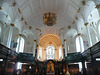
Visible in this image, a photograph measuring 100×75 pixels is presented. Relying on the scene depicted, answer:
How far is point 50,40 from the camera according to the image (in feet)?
96.9

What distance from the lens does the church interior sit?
1714 centimetres

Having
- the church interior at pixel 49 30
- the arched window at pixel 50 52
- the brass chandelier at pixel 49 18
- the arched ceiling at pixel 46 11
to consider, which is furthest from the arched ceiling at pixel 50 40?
the brass chandelier at pixel 49 18

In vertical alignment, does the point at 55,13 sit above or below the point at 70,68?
above

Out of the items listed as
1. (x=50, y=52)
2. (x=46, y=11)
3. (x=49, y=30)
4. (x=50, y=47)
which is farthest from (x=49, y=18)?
(x=50, y=52)

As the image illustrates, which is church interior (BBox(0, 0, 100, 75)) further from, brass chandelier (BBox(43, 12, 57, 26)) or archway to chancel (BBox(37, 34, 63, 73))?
archway to chancel (BBox(37, 34, 63, 73))

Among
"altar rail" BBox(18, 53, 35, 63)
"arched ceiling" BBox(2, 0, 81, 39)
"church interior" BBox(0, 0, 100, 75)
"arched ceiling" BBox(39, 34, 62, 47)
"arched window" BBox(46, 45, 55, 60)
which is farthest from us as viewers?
"arched window" BBox(46, 45, 55, 60)

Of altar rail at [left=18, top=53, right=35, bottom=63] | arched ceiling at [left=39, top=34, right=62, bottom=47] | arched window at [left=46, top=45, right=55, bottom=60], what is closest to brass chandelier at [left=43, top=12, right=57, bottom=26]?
arched ceiling at [left=39, top=34, right=62, bottom=47]

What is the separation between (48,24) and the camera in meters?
23.5

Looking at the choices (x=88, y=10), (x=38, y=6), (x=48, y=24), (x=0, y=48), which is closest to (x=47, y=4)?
(x=38, y=6)

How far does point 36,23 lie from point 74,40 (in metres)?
11.5

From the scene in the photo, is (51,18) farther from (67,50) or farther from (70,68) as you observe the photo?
(70,68)

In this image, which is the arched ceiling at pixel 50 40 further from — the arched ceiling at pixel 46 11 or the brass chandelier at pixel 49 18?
the brass chandelier at pixel 49 18

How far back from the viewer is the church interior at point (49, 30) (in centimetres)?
1714

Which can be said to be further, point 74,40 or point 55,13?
point 74,40
